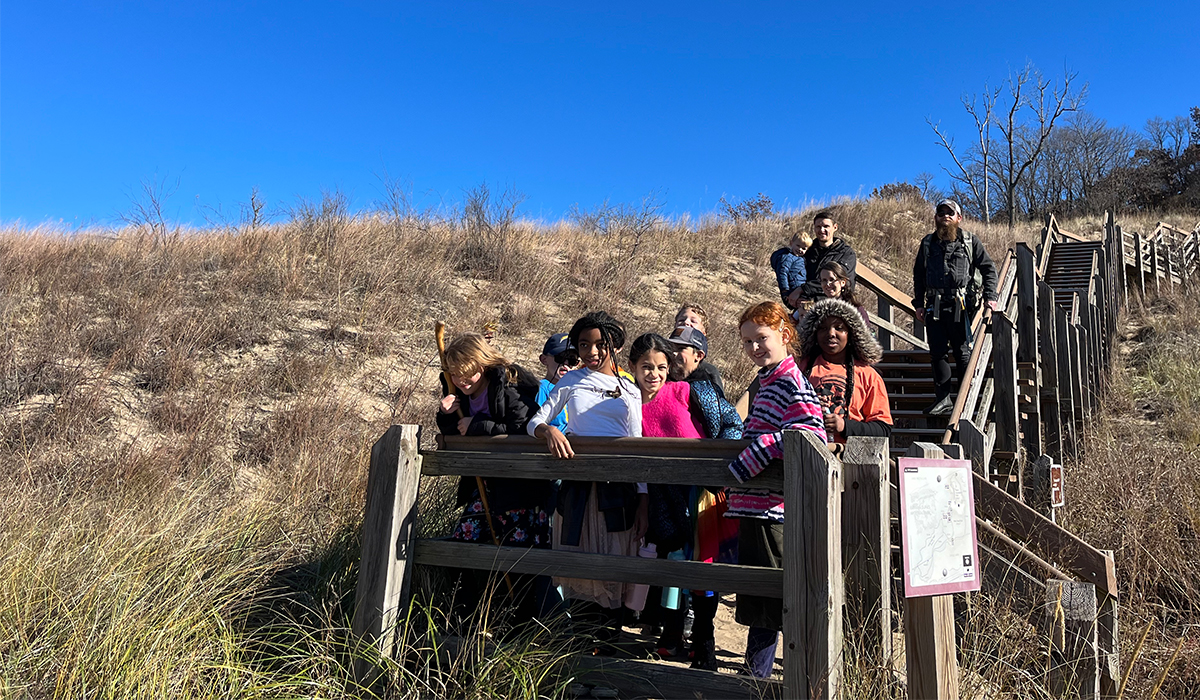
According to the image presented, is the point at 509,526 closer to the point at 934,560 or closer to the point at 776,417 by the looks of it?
the point at 776,417

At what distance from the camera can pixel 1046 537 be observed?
462cm

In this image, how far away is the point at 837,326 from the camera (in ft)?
16.4

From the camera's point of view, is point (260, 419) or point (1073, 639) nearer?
point (1073, 639)

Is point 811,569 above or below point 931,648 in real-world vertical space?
above

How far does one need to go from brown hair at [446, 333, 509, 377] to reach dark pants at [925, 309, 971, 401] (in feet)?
16.1

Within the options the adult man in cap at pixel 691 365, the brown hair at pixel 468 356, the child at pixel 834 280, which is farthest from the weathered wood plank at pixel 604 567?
the child at pixel 834 280

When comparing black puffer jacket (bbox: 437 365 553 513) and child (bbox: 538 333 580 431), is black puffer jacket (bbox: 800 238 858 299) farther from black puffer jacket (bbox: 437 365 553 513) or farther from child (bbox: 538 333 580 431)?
black puffer jacket (bbox: 437 365 553 513)

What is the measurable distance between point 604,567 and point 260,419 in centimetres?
569

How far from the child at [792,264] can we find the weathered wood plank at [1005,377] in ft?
6.00

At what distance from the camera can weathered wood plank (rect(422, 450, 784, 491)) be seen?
3.39 m

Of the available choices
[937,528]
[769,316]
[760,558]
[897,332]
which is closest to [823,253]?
[897,332]

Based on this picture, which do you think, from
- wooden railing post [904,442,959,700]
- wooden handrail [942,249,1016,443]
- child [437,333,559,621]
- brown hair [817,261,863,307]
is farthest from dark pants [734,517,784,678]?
brown hair [817,261,863,307]

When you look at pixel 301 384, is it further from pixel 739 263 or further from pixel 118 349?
pixel 739 263

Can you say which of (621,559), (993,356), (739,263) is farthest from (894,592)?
(739,263)
